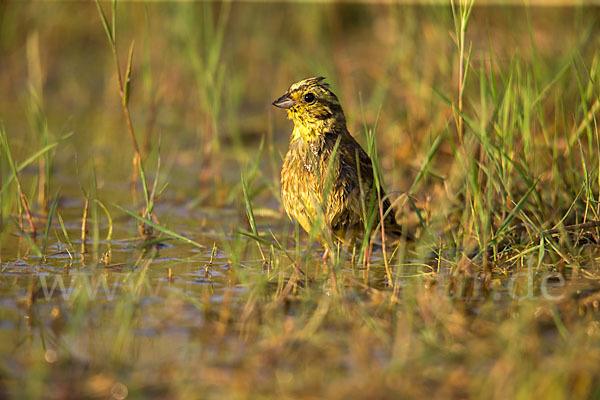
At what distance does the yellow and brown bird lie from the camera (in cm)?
469

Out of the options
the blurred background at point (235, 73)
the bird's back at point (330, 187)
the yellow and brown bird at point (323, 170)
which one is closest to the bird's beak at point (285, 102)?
the yellow and brown bird at point (323, 170)

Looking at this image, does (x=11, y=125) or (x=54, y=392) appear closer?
(x=54, y=392)

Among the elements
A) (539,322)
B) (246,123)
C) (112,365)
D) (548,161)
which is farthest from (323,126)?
(246,123)

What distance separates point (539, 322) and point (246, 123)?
4.88 m

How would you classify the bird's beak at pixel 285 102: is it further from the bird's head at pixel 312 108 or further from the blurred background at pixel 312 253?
the blurred background at pixel 312 253

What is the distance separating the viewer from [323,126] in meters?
5.01

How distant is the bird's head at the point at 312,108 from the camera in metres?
5.00

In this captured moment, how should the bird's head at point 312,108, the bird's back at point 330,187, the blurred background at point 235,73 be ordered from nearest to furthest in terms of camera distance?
the bird's back at point 330,187, the bird's head at point 312,108, the blurred background at point 235,73

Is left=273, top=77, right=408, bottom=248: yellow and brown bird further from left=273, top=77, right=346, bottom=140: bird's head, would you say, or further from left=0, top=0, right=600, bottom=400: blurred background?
left=0, top=0, right=600, bottom=400: blurred background

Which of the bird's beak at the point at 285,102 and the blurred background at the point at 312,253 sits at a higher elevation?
the bird's beak at the point at 285,102

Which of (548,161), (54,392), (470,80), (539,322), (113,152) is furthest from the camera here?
(113,152)

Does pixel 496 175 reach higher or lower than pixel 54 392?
higher

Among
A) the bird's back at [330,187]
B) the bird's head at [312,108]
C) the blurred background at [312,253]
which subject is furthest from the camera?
the bird's head at [312,108]

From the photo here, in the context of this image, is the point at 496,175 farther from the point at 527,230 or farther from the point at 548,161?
the point at 548,161
